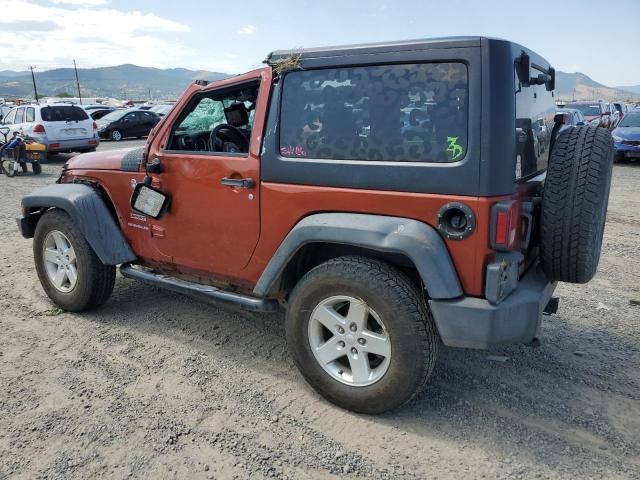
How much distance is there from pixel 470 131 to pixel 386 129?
0.45 meters

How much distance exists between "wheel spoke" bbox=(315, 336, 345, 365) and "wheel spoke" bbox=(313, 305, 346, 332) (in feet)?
0.24

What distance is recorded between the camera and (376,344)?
284 cm

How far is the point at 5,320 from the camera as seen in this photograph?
167 inches

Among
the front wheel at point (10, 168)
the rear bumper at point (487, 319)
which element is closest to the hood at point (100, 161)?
the rear bumper at point (487, 319)

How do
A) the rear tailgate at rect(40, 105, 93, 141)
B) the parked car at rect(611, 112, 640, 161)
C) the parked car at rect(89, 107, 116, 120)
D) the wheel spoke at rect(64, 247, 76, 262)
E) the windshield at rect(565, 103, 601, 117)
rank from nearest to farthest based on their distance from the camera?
the wheel spoke at rect(64, 247, 76, 262) → the parked car at rect(611, 112, 640, 161) → the rear tailgate at rect(40, 105, 93, 141) → the windshield at rect(565, 103, 601, 117) → the parked car at rect(89, 107, 116, 120)

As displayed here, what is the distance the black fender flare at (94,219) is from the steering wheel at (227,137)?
3.44 feet

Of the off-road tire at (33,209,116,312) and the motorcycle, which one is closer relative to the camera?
the off-road tire at (33,209,116,312)

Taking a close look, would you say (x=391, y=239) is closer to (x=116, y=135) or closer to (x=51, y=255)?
(x=51, y=255)

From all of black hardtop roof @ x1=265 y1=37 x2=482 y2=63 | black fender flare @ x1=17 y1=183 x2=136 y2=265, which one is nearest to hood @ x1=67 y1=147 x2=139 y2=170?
black fender flare @ x1=17 y1=183 x2=136 y2=265

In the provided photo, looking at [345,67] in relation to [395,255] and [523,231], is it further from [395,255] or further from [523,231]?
[523,231]

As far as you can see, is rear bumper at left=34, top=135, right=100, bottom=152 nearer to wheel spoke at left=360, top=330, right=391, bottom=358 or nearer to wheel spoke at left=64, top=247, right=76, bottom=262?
wheel spoke at left=64, top=247, right=76, bottom=262

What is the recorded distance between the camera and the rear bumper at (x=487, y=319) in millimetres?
2574

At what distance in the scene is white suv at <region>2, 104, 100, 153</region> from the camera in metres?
14.6

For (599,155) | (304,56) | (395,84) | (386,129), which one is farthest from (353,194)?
(599,155)
